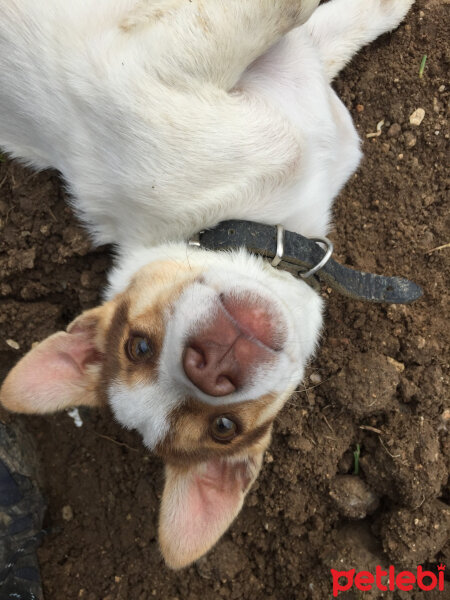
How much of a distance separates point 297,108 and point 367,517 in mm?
2557

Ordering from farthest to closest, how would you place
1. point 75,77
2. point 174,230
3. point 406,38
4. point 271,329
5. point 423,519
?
point 406,38
point 423,519
point 174,230
point 75,77
point 271,329

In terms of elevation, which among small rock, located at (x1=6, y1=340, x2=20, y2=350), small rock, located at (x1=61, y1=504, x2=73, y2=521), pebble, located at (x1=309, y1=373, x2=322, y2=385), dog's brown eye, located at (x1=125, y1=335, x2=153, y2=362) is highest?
dog's brown eye, located at (x1=125, y1=335, x2=153, y2=362)

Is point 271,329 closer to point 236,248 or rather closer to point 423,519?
point 236,248

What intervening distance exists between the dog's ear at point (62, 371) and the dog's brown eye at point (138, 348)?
0.24 metres

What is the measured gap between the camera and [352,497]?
121 inches

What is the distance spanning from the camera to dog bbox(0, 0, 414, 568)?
6.73 ft

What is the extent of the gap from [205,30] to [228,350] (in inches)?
53.9

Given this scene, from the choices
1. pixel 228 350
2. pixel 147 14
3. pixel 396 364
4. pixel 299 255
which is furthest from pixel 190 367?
pixel 396 364

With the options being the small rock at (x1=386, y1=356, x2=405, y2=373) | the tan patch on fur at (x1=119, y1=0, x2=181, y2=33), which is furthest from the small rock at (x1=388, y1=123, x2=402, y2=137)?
the tan patch on fur at (x1=119, y1=0, x2=181, y2=33)

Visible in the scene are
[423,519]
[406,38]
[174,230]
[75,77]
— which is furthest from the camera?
[406,38]

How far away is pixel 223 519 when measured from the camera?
2.23 m

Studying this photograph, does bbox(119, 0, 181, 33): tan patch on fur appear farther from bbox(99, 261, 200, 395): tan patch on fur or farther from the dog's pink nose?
the dog's pink nose

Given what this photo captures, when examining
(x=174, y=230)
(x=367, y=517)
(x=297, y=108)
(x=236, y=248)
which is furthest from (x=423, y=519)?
(x=297, y=108)

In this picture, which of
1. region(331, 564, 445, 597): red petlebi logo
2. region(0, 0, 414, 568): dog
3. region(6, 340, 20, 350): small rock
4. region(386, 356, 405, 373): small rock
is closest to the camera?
region(0, 0, 414, 568): dog
